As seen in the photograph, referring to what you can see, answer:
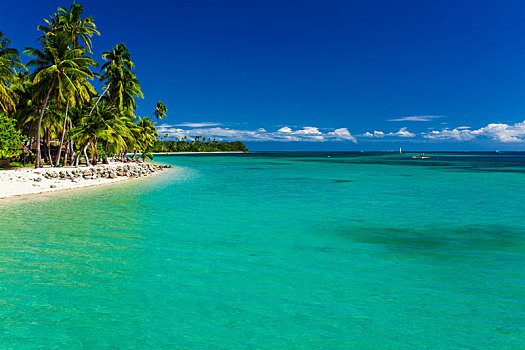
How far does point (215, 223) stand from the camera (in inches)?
571

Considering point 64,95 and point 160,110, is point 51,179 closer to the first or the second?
point 64,95

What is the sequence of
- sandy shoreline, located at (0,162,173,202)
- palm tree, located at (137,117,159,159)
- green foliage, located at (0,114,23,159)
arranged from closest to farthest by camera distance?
sandy shoreline, located at (0,162,173,202) → green foliage, located at (0,114,23,159) → palm tree, located at (137,117,159,159)

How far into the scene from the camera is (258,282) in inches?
304

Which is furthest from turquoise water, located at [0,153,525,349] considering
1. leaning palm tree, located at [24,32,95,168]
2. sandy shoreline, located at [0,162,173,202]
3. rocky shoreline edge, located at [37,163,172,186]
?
leaning palm tree, located at [24,32,95,168]

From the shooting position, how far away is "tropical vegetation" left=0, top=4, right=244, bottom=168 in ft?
111

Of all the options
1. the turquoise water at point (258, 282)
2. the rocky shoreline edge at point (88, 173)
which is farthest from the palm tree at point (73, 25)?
the turquoise water at point (258, 282)

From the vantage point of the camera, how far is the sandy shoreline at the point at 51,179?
914 inches

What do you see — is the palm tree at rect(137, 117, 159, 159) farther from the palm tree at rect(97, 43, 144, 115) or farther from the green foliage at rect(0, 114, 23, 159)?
the green foliage at rect(0, 114, 23, 159)

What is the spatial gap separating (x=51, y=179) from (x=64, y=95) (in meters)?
10.9

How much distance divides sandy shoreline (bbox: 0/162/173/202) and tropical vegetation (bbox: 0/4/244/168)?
3.96 metres

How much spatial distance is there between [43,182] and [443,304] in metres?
28.9

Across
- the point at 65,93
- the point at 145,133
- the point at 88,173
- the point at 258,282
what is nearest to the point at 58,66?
the point at 65,93

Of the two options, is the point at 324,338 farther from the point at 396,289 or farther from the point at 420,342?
the point at 396,289

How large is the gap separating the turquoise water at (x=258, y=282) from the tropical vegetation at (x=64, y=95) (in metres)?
23.1
